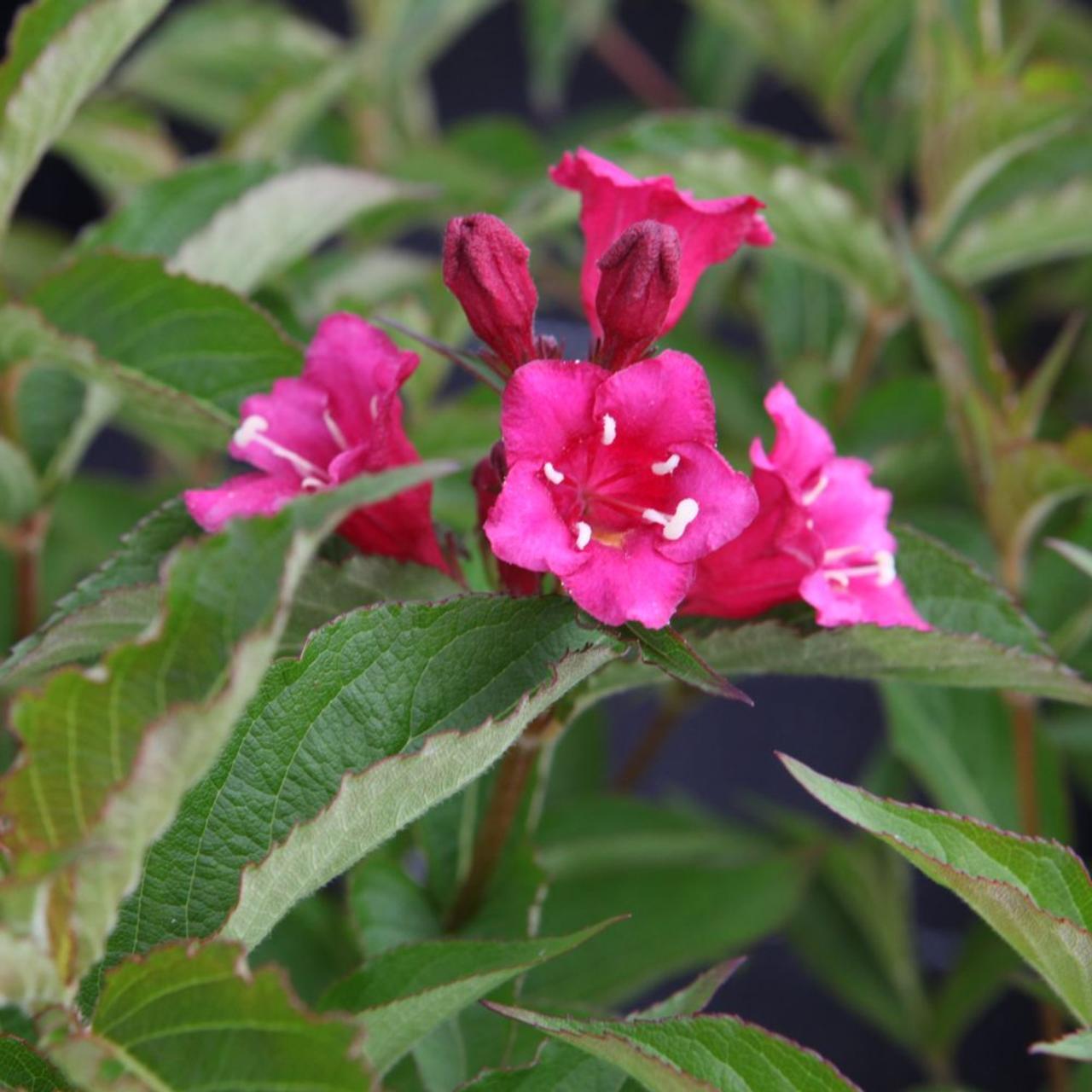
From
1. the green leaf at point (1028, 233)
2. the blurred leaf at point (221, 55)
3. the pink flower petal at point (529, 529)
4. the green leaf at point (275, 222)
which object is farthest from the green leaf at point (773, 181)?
the blurred leaf at point (221, 55)

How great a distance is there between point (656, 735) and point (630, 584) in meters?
0.73

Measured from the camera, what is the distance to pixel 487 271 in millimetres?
527

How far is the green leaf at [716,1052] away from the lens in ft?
1.47

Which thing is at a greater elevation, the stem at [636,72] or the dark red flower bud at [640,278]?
the stem at [636,72]

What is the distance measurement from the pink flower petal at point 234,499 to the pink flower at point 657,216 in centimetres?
16

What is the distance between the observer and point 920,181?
1130 millimetres

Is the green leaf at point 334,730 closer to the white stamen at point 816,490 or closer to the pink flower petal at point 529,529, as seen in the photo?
the pink flower petal at point 529,529

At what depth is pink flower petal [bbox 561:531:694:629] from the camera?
0.48m

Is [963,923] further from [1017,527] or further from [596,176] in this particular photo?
[596,176]

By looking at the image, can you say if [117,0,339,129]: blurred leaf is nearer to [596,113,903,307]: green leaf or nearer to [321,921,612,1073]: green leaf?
[596,113,903,307]: green leaf

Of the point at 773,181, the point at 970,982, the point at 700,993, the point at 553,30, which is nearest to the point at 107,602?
the point at 700,993

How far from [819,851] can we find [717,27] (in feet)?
3.05

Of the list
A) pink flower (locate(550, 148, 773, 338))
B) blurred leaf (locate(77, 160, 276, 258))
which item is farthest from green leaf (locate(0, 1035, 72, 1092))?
blurred leaf (locate(77, 160, 276, 258))

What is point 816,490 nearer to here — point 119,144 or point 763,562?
point 763,562
